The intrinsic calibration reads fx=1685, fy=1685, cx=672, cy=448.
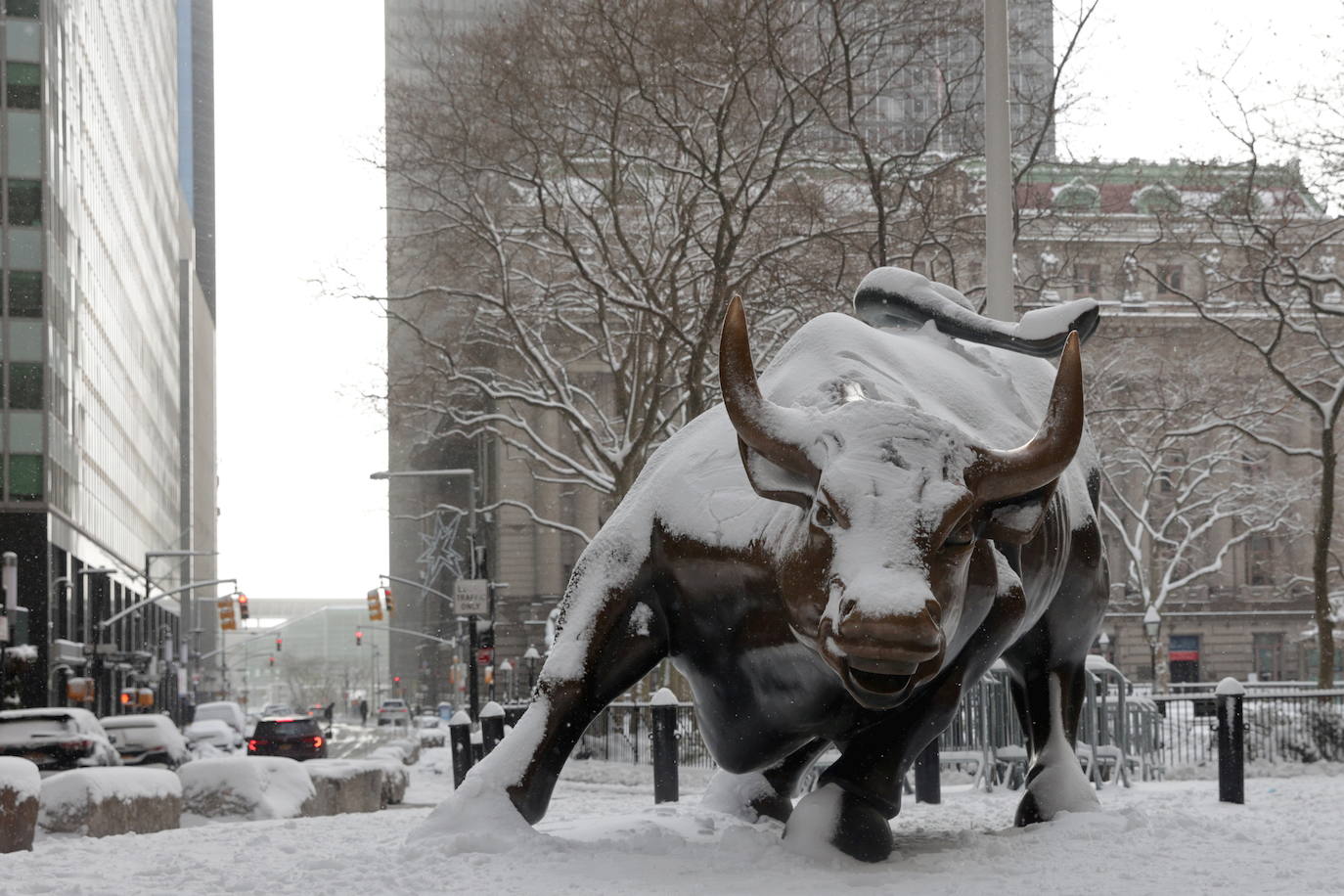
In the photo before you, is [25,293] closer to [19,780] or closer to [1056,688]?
[19,780]

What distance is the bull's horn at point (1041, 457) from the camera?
5.35 metres

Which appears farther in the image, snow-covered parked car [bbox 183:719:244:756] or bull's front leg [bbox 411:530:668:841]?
snow-covered parked car [bbox 183:719:244:756]

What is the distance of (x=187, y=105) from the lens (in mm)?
135500

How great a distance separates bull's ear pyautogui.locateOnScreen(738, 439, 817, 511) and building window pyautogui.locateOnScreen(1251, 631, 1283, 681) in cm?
6367

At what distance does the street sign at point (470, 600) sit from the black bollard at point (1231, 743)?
16692mm

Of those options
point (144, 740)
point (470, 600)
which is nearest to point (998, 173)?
point (470, 600)

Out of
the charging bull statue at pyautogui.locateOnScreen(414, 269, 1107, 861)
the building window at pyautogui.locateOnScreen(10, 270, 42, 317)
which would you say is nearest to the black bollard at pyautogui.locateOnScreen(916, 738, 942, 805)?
the charging bull statue at pyautogui.locateOnScreen(414, 269, 1107, 861)

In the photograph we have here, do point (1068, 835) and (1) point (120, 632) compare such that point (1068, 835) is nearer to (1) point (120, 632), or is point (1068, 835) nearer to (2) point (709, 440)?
(2) point (709, 440)

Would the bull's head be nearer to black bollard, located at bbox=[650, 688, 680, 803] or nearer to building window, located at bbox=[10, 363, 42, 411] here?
black bollard, located at bbox=[650, 688, 680, 803]

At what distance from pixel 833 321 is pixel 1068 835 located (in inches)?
90.0

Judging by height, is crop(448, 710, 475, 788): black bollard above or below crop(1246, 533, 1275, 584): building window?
below

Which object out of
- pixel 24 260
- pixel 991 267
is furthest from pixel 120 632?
pixel 991 267

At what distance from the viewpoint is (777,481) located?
5527 mm

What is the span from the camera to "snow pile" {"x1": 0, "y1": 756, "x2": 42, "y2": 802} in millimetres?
8703
